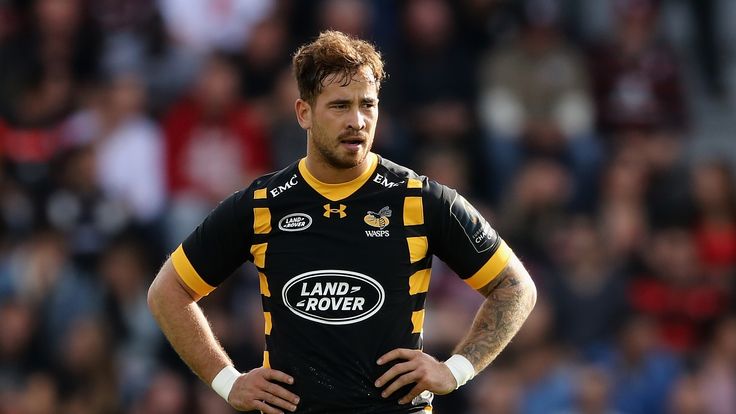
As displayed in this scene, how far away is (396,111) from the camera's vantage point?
13.2m

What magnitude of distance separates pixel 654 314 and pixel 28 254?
5257mm

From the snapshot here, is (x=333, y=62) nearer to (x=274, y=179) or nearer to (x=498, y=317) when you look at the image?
(x=274, y=179)

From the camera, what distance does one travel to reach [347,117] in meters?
6.14

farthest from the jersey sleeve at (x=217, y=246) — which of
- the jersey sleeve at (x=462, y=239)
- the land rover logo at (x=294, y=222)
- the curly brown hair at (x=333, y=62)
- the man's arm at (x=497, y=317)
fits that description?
the man's arm at (x=497, y=317)

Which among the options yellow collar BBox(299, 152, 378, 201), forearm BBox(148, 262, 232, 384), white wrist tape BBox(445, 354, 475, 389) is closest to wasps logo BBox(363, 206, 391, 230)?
yellow collar BBox(299, 152, 378, 201)

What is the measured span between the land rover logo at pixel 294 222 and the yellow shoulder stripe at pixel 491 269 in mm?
749

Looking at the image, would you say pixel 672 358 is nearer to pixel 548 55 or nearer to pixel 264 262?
pixel 548 55

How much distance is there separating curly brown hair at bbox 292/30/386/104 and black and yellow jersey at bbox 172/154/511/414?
38 cm

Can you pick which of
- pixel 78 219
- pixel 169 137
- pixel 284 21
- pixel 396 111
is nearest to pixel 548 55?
pixel 396 111

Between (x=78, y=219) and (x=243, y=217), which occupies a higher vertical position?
(x=243, y=217)

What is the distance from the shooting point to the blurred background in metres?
11.9

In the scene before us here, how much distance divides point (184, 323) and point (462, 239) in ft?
4.13

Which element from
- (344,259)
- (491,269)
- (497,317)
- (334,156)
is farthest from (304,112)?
(497,317)

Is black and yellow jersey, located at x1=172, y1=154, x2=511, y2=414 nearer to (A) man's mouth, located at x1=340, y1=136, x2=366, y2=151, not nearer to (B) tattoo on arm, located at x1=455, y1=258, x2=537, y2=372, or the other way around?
(B) tattoo on arm, located at x1=455, y1=258, x2=537, y2=372
